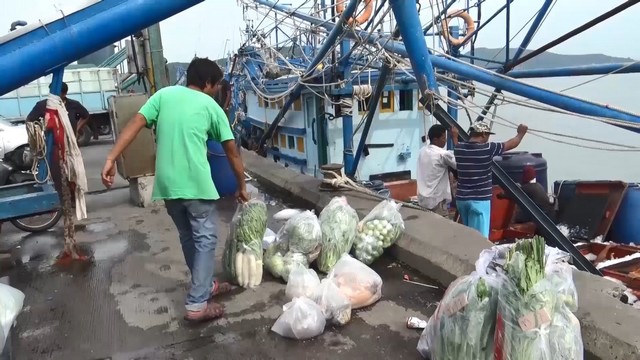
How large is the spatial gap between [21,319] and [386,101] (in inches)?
375

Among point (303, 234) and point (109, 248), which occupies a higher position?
point (303, 234)

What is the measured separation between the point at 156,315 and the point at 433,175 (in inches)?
141

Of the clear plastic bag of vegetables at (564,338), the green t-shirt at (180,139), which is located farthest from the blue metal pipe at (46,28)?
the clear plastic bag of vegetables at (564,338)

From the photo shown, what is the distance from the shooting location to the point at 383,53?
23.6 feet

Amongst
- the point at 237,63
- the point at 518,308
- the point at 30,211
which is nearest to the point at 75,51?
the point at 518,308

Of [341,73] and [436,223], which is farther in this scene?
[341,73]

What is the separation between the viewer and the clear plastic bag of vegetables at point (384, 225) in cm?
449

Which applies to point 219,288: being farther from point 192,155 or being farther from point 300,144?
point 300,144

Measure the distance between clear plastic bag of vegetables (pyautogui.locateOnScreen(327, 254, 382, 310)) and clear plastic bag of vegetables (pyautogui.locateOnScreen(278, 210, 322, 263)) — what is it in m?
0.47

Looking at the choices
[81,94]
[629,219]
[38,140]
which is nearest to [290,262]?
[38,140]

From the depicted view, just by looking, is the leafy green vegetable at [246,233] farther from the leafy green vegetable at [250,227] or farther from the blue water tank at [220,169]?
the blue water tank at [220,169]

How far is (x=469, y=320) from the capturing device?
2527 mm

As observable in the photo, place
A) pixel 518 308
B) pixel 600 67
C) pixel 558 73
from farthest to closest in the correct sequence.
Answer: pixel 558 73, pixel 600 67, pixel 518 308

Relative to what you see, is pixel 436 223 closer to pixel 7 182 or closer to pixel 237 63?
pixel 7 182
